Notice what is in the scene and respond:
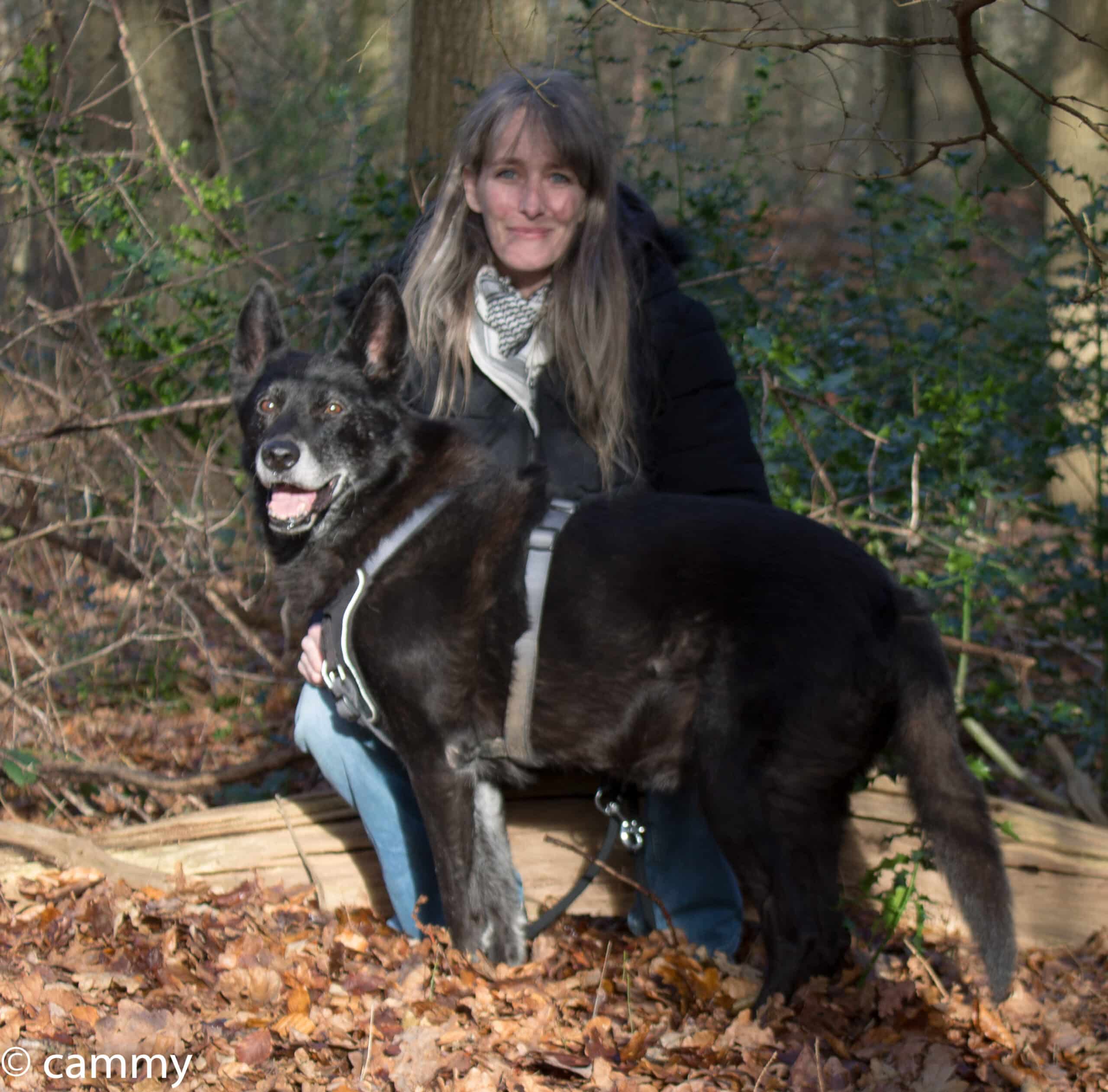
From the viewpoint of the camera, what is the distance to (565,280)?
348 centimetres

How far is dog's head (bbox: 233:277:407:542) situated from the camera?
323cm

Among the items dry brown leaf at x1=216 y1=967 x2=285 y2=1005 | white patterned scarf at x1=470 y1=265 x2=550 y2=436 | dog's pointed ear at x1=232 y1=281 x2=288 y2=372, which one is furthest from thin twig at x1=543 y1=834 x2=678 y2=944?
dog's pointed ear at x1=232 y1=281 x2=288 y2=372

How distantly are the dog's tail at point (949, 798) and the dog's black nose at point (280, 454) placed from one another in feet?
5.75

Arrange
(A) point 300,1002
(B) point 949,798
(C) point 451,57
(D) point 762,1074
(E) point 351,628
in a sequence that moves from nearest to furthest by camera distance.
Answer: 1. (D) point 762,1074
2. (B) point 949,798
3. (A) point 300,1002
4. (E) point 351,628
5. (C) point 451,57

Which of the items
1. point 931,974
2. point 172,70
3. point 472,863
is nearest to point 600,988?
point 472,863

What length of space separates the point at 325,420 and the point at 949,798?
2.03m

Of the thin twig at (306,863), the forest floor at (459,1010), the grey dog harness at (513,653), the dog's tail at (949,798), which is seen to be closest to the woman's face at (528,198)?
the grey dog harness at (513,653)

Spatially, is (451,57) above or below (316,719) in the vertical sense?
above

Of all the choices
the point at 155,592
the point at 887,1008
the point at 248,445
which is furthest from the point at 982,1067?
the point at 155,592

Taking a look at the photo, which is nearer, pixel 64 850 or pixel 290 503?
pixel 290 503

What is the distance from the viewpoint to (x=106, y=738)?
4.93 metres

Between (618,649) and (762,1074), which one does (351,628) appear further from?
(762,1074)

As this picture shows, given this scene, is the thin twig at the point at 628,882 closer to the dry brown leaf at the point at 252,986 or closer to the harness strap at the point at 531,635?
the harness strap at the point at 531,635

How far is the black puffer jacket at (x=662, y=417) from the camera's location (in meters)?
3.45
